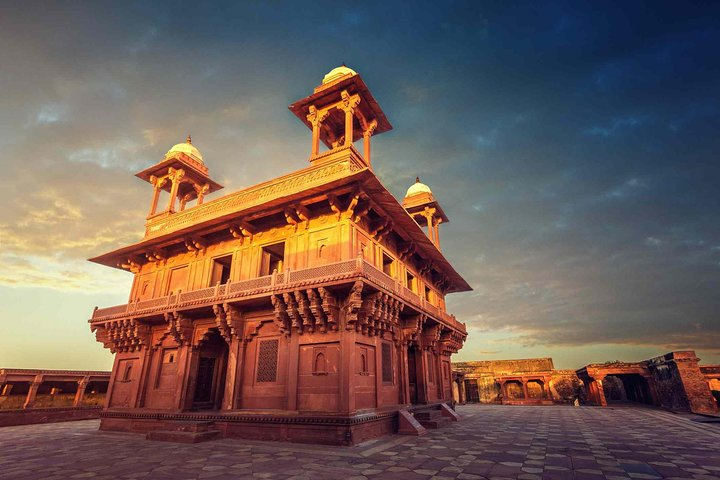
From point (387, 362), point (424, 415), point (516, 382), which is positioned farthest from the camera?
point (516, 382)

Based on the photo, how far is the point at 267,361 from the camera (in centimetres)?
1152

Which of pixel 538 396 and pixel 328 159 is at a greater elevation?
pixel 328 159

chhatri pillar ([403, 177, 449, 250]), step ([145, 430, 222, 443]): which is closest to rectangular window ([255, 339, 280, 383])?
step ([145, 430, 222, 443])

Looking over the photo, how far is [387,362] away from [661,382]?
22.5m

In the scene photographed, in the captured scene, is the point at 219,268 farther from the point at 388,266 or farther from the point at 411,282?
the point at 411,282

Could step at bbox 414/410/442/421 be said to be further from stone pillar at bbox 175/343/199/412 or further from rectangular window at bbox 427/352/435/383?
stone pillar at bbox 175/343/199/412

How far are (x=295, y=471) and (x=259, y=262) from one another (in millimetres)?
7959

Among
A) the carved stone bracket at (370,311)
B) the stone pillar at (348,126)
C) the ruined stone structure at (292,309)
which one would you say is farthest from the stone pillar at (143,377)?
the stone pillar at (348,126)

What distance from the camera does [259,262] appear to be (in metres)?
13.2

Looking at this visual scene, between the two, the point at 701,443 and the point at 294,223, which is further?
the point at 294,223

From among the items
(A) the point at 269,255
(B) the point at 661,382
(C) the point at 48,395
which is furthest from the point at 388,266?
(B) the point at 661,382

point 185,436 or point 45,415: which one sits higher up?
point 185,436

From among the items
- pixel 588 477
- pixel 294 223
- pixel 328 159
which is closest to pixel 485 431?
pixel 588 477

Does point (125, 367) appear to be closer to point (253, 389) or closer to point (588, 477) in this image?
point (253, 389)
